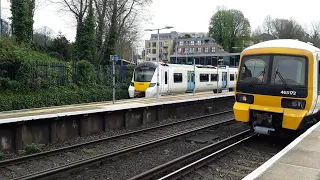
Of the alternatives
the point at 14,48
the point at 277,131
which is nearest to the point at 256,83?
the point at 277,131

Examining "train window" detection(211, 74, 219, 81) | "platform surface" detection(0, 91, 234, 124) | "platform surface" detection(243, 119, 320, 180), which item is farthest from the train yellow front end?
"train window" detection(211, 74, 219, 81)

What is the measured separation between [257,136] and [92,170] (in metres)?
6.54

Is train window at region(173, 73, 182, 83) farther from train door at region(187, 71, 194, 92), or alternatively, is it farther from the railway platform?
the railway platform

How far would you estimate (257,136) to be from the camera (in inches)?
456

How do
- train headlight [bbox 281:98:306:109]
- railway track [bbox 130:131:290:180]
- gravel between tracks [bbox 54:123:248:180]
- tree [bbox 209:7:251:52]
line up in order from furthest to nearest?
tree [bbox 209:7:251:52]
train headlight [bbox 281:98:306:109]
gravel between tracks [bbox 54:123:248:180]
railway track [bbox 130:131:290:180]

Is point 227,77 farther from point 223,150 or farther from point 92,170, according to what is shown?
point 92,170

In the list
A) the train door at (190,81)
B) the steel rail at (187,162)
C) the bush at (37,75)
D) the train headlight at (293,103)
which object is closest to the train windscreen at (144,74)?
the train door at (190,81)

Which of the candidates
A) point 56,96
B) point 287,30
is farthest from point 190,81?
point 287,30

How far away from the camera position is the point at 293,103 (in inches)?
367

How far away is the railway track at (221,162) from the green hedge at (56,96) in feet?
40.5

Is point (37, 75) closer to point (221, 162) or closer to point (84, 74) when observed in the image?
point (84, 74)

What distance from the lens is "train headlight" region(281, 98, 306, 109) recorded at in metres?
9.17

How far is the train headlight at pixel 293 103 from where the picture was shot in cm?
917

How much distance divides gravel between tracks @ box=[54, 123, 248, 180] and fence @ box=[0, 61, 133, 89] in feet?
40.6
